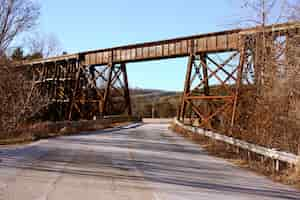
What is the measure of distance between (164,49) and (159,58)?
1.13 metres

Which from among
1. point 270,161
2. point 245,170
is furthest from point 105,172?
point 270,161

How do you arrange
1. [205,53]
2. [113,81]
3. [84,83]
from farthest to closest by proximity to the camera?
[84,83]
[113,81]
[205,53]

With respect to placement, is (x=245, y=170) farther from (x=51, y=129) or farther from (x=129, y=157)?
(x=51, y=129)

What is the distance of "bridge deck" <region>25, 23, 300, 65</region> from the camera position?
28212mm

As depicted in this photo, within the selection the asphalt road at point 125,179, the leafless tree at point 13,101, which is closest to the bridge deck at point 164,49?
the leafless tree at point 13,101

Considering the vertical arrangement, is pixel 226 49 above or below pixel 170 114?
above

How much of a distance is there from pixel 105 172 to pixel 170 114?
6777 cm

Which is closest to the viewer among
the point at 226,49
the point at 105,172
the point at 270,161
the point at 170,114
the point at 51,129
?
the point at 105,172

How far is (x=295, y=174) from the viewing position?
33.3ft

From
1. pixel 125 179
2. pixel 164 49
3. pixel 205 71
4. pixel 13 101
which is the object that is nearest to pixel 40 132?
pixel 13 101

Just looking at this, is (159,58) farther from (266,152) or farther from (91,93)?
(266,152)

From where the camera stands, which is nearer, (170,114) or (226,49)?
(226,49)

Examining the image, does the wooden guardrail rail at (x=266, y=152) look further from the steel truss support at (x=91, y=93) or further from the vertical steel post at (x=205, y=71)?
the steel truss support at (x=91, y=93)

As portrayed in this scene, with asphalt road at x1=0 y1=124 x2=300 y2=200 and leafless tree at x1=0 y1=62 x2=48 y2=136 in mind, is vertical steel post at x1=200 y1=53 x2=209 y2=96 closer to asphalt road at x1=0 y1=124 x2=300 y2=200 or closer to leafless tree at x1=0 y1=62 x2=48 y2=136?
leafless tree at x1=0 y1=62 x2=48 y2=136
